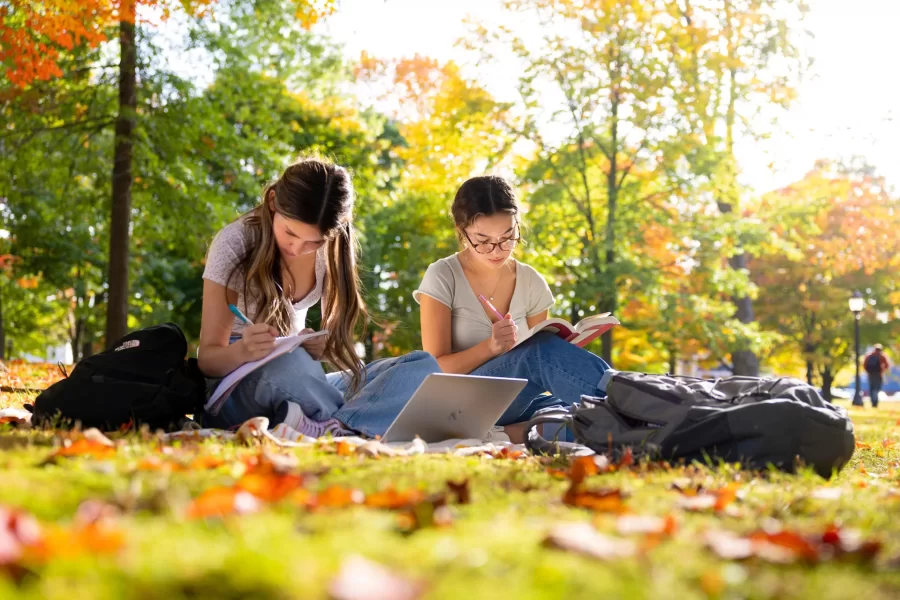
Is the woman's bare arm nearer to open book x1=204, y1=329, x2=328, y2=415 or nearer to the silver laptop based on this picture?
the silver laptop

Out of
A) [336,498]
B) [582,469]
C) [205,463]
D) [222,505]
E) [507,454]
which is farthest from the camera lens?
[507,454]

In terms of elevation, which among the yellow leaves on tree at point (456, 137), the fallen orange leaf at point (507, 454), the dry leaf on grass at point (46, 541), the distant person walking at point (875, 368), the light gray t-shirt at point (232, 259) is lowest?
the distant person walking at point (875, 368)

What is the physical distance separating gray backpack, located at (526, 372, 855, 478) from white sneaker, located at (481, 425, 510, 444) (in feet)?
2.49

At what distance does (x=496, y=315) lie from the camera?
14.9ft

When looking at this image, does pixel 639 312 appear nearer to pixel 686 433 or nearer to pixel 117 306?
pixel 117 306

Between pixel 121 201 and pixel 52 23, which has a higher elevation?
Answer: pixel 52 23

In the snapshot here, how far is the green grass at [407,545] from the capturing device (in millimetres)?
1129

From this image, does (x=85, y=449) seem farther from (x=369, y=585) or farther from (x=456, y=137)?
(x=456, y=137)

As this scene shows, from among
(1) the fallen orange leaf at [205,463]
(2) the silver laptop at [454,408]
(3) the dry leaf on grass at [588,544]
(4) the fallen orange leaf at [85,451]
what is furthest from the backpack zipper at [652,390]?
(4) the fallen orange leaf at [85,451]

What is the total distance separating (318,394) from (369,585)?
286cm

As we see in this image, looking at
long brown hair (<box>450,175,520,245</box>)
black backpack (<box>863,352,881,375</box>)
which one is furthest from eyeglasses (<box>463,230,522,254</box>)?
black backpack (<box>863,352,881,375</box>)

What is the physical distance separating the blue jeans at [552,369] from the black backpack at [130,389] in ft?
4.60

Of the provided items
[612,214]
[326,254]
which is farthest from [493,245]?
[612,214]

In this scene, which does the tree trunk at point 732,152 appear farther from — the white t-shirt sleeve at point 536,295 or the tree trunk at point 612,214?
the white t-shirt sleeve at point 536,295
